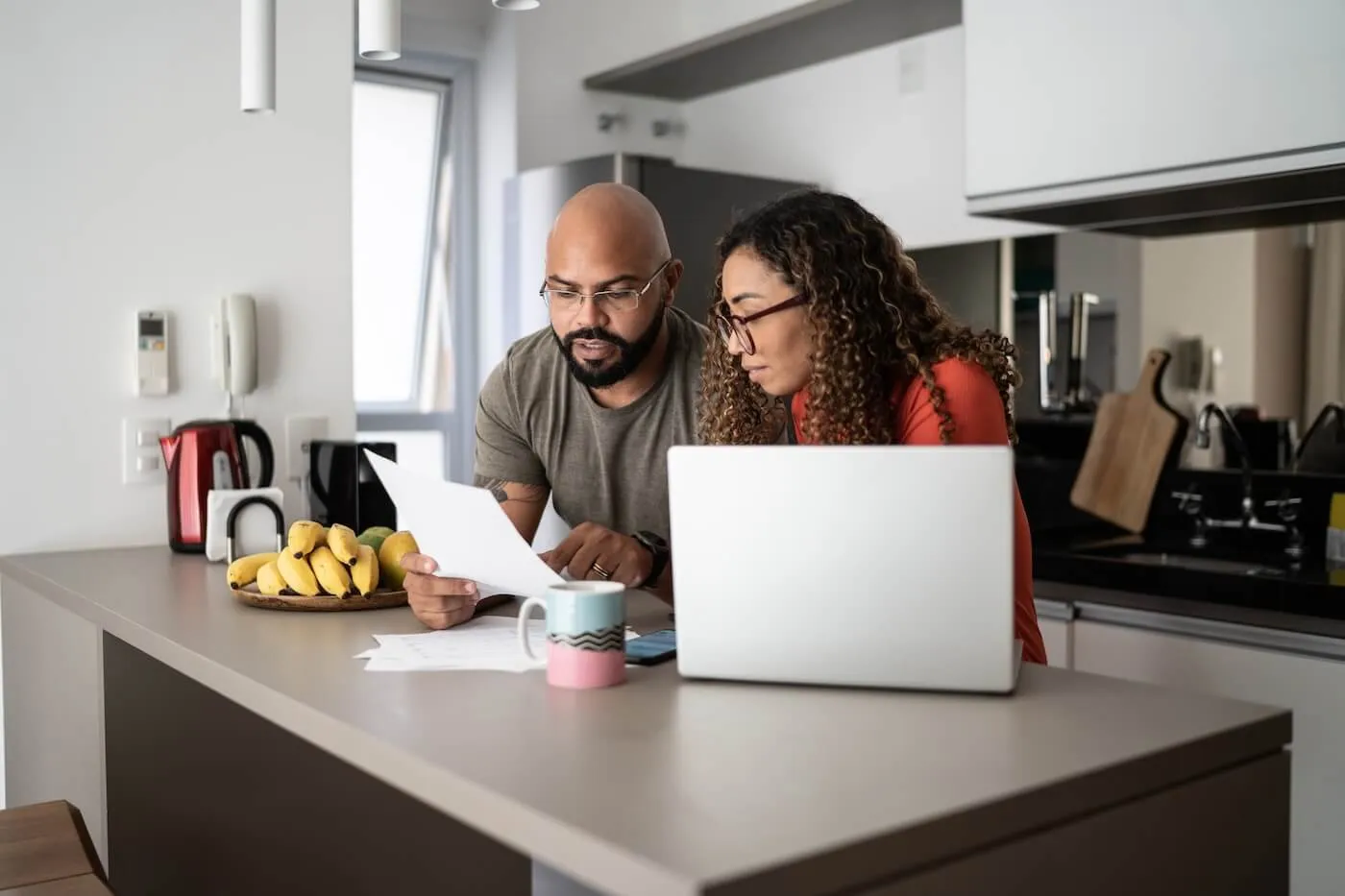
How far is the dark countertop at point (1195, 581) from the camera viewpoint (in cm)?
230

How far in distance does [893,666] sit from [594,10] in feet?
11.4

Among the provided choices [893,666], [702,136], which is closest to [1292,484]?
[893,666]

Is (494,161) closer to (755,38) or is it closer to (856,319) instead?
(755,38)

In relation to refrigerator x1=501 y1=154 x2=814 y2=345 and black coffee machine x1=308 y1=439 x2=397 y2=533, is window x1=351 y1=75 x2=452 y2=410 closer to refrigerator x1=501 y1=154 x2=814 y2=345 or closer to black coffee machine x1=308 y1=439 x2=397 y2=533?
refrigerator x1=501 y1=154 x2=814 y2=345

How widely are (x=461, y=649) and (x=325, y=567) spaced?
0.39 meters

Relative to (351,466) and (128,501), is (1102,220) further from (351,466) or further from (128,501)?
(128,501)

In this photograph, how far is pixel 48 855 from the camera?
1632mm

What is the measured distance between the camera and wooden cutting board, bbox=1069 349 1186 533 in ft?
9.77

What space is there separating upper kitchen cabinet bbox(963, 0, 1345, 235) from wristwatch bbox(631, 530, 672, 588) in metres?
1.41

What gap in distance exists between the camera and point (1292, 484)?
2781mm

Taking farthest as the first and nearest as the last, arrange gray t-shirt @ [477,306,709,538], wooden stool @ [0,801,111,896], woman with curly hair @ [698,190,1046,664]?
1. gray t-shirt @ [477,306,709,538]
2. woman with curly hair @ [698,190,1046,664]
3. wooden stool @ [0,801,111,896]

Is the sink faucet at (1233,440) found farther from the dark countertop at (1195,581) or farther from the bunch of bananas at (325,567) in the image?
the bunch of bananas at (325,567)

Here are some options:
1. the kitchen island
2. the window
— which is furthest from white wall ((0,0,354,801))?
the window

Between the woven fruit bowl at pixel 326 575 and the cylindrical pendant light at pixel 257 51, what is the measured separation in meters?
0.62
